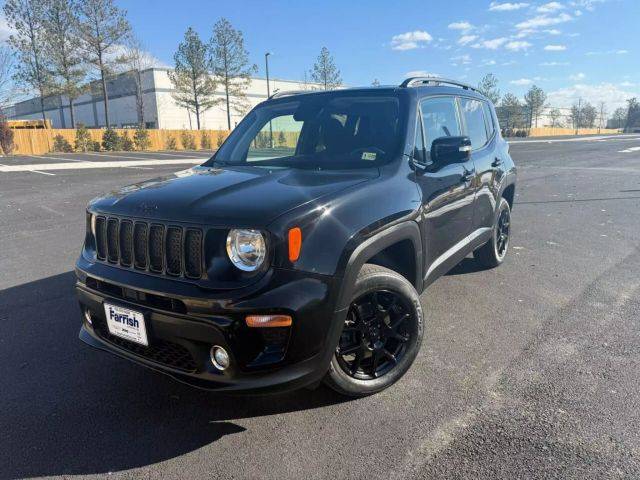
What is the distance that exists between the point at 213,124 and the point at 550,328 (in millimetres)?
65741

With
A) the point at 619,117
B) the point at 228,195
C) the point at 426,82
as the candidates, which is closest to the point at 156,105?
the point at 426,82

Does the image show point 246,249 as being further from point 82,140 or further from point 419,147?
point 82,140

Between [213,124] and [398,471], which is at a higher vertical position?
[213,124]

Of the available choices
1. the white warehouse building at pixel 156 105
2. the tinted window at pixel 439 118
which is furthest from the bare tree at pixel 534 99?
the tinted window at pixel 439 118

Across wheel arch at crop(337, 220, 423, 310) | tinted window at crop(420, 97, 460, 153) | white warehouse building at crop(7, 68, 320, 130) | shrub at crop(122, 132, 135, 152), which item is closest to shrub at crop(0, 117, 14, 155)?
shrub at crop(122, 132, 135, 152)

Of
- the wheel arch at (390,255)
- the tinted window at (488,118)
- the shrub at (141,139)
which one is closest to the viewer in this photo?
the wheel arch at (390,255)

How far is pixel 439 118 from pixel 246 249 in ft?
7.62

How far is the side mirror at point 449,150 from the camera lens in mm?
3355

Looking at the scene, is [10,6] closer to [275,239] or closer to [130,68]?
[130,68]

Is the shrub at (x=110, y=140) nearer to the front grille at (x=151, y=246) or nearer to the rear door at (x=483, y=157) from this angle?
the rear door at (x=483, y=157)

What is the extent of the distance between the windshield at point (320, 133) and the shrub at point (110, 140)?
34752mm

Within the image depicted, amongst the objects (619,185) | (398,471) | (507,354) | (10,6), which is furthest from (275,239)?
(10,6)

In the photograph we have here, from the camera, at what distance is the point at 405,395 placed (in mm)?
2965

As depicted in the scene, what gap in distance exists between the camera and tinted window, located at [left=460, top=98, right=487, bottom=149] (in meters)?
4.52
